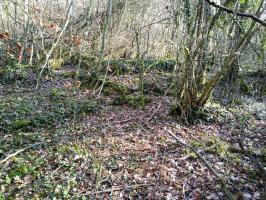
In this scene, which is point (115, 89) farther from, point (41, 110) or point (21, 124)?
point (21, 124)

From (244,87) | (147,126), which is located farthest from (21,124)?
(244,87)

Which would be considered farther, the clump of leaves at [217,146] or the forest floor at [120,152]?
the clump of leaves at [217,146]

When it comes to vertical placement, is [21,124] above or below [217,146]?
below

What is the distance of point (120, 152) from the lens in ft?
16.8

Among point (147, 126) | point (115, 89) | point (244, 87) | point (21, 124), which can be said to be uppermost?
point (244, 87)

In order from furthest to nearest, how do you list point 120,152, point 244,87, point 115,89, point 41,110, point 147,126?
1. point 244,87
2. point 115,89
3. point 41,110
4. point 147,126
5. point 120,152

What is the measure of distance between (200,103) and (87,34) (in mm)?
8061

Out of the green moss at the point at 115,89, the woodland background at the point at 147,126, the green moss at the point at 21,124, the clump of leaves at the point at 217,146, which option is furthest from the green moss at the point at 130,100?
the clump of leaves at the point at 217,146

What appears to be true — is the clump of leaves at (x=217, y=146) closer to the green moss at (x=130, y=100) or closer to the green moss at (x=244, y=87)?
the green moss at (x=130, y=100)

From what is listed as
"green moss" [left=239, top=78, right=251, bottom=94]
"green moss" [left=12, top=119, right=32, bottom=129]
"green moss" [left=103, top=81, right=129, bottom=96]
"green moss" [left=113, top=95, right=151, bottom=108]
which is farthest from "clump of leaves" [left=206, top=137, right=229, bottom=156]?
"green moss" [left=239, top=78, right=251, bottom=94]

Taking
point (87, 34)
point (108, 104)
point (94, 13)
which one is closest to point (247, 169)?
point (108, 104)

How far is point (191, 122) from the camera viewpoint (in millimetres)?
6422

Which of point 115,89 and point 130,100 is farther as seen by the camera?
point 115,89

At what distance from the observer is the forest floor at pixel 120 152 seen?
4145mm
